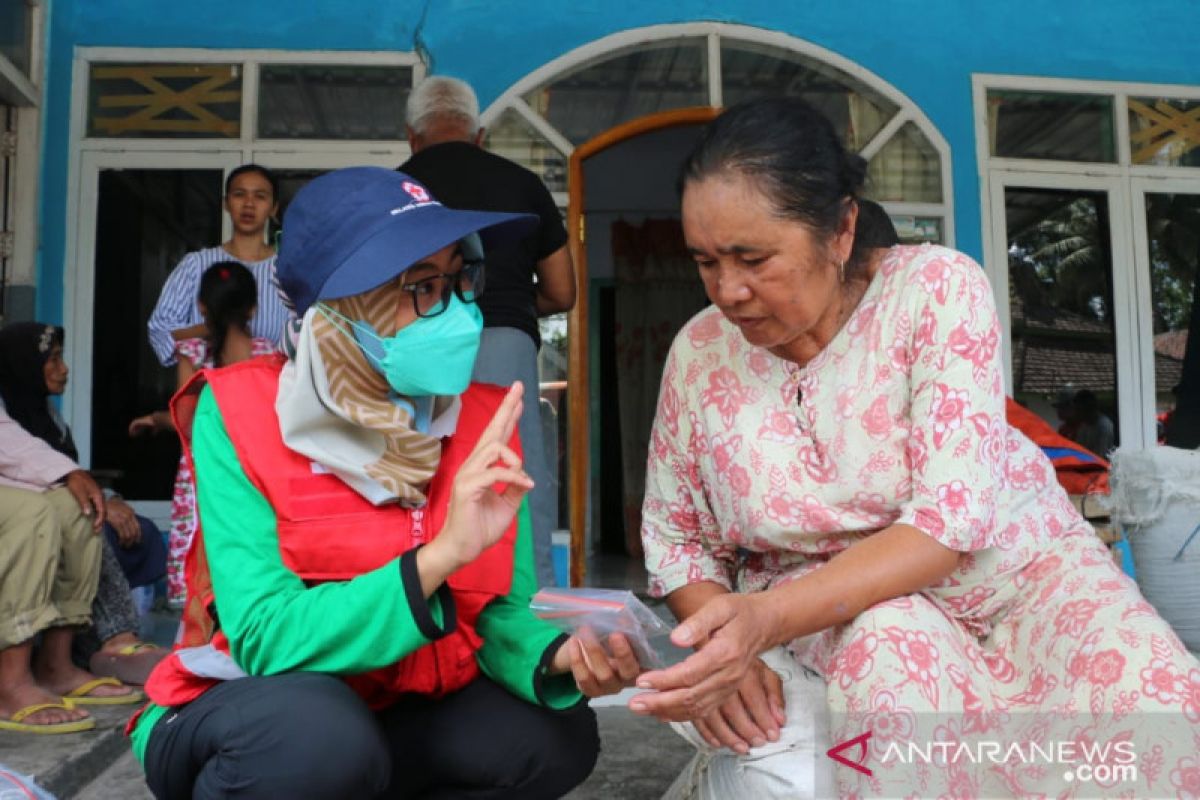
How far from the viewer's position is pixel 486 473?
1.45m

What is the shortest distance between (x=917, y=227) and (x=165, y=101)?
3.73 meters

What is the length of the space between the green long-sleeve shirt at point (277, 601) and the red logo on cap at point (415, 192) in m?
0.45

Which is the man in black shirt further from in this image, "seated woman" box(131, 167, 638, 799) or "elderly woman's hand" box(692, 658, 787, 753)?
"elderly woman's hand" box(692, 658, 787, 753)

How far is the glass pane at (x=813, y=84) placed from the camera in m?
5.52

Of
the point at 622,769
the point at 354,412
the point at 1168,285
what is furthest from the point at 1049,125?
the point at 354,412

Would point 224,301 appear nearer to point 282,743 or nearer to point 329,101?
point 329,101

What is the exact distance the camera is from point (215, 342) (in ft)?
13.1

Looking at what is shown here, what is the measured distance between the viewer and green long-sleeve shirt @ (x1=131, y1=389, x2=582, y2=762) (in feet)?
4.74

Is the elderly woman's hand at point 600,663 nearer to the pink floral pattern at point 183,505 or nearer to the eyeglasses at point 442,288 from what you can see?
the eyeglasses at point 442,288

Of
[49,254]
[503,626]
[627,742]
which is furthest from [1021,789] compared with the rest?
[49,254]

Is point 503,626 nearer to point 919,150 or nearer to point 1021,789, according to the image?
point 1021,789

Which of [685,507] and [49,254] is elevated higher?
[49,254]

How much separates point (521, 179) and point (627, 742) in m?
1.67

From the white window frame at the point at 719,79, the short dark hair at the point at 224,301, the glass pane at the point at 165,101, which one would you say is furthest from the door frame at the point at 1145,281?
the glass pane at the point at 165,101
